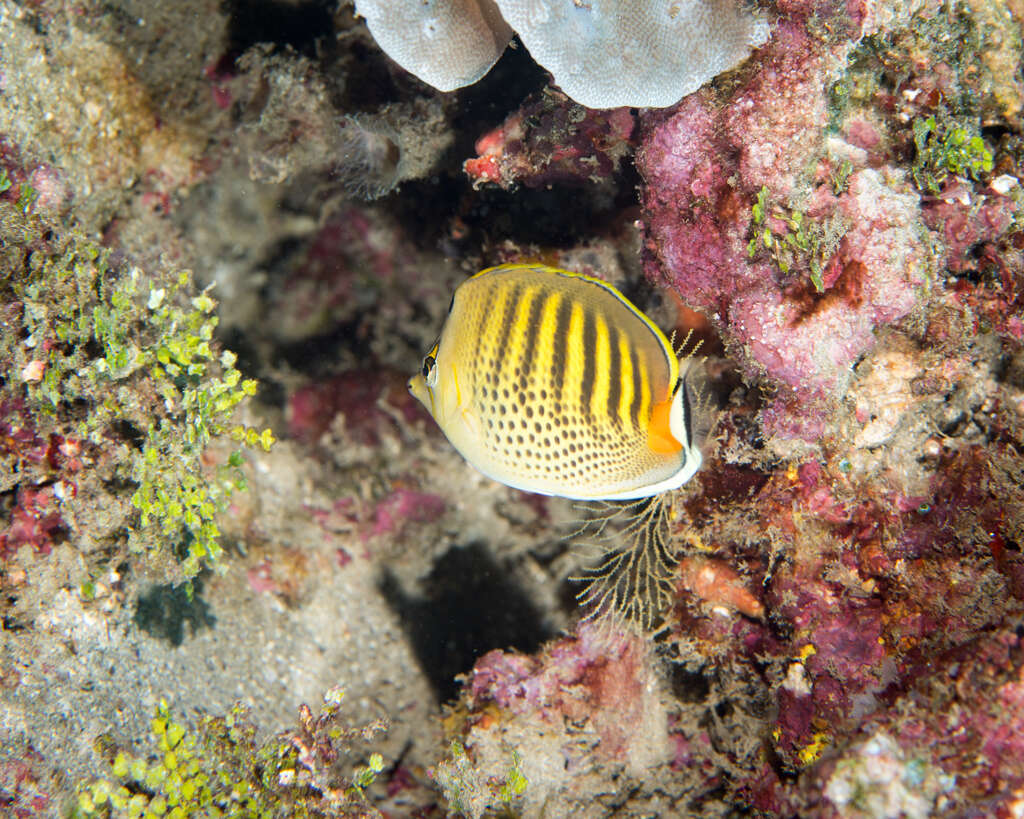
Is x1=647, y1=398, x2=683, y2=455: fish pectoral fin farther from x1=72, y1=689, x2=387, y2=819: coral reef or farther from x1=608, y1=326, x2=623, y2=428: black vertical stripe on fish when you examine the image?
x1=72, y1=689, x2=387, y2=819: coral reef

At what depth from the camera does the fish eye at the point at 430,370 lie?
222 cm

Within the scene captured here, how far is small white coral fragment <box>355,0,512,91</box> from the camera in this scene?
263cm

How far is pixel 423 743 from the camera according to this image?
418 centimetres

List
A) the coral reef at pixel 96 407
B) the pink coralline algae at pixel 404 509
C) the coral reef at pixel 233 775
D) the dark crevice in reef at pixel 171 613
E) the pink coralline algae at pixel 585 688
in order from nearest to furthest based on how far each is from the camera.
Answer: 1. the coral reef at pixel 233 775
2. the coral reef at pixel 96 407
3. the pink coralline algae at pixel 585 688
4. the dark crevice in reef at pixel 171 613
5. the pink coralline algae at pixel 404 509

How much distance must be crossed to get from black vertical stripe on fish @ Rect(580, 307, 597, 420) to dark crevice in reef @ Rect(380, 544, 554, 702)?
2.88 metres

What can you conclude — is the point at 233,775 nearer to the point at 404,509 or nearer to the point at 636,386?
the point at 404,509

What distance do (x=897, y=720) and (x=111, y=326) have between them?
3.58 metres

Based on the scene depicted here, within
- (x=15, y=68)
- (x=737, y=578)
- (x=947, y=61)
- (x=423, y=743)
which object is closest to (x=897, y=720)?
(x=737, y=578)

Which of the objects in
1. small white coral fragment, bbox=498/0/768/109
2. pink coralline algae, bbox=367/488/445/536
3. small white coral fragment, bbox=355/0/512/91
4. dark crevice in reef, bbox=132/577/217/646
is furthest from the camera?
pink coralline algae, bbox=367/488/445/536

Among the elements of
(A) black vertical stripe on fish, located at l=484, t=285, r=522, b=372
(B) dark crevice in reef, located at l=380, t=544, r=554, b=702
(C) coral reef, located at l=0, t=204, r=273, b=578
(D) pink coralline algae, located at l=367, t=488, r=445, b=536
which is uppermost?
(A) black vertical stripe on fish, located at l=484, t=285, r=522, b=372

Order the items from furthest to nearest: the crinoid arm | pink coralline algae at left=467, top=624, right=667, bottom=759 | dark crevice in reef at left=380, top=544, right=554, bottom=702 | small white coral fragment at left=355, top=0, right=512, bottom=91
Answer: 1. dark crevice in reef at left=380, top=544, right=554, bottom=702
2. pink coralline algae at left=467, top=624, right=667, bottom=759
3. the crinoid arm
4. small white coral fragment at left=355, top=0, right=512, bottom=91

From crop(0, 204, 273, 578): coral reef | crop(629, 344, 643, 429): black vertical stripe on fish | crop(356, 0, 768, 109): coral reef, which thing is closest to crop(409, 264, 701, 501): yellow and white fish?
crop(629, 344, 643, 429): black vertical stripe on fish

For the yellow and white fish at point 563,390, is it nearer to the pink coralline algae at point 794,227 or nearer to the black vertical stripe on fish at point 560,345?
the black vertical stripe on fish at point 560,345

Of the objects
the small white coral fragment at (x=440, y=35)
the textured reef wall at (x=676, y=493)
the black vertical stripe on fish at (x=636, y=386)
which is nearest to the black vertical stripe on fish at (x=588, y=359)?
the black vertical stripe on fish at (x=636, y=386)
